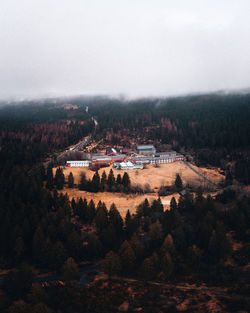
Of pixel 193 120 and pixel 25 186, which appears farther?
pixel 193 120

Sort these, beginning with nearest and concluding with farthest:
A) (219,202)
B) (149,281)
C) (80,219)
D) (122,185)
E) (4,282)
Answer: (4,282), (149,281), (80,219), (219,202), (122,185)

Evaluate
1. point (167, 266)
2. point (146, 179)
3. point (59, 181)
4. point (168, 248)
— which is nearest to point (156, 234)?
point (168, 248)

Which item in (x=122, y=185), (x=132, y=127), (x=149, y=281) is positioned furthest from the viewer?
(x=132, y=127)

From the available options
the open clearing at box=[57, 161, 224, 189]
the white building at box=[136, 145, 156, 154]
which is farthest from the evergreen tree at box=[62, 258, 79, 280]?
the white building at box=[136, 145, 156, 154]

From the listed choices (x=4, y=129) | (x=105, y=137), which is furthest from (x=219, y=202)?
(x=4, y=129)

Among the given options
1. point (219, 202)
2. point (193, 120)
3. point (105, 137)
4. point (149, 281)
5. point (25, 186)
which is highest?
point (193, 120)

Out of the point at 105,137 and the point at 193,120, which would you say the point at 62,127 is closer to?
the point at 105,137

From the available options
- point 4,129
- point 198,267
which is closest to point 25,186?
point 198,267

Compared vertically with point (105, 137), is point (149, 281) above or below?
below

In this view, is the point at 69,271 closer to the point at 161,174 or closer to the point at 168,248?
the point at 168,248
